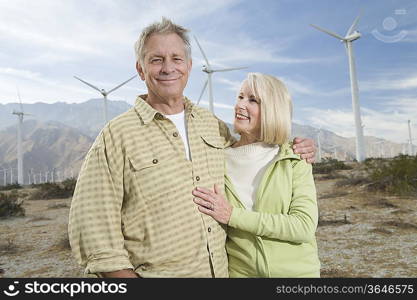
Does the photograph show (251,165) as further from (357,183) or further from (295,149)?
(357,183)

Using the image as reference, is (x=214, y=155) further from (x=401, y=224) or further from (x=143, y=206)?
(x=401, y=224)

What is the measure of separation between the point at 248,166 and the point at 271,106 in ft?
1.62

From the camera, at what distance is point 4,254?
961cm

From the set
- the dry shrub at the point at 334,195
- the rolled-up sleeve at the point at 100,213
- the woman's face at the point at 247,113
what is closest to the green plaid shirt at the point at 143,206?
the rolled-up sleeve at the point at 100,213

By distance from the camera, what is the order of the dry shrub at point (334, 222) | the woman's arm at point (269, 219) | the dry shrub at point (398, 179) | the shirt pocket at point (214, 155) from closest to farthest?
1. the woman's arm at point (269, 219)
2. the shirt pocket at point (214, 155)
3. the dry shrub at point (334, 222)
4. the dry shrub at point (398, 179)

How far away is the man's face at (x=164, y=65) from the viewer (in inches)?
115

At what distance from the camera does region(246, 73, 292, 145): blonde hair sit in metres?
3.11

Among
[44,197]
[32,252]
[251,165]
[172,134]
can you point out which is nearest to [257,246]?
[251,165]

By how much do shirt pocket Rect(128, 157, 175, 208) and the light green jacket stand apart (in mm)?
528

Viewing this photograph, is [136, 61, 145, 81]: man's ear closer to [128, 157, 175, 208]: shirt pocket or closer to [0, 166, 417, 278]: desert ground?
[128, 157, 175, 208]: shirt pocket

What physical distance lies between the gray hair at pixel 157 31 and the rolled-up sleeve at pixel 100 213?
2.38 feet

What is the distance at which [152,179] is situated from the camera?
2721mm

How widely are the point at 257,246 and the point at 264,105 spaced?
106 centimetres

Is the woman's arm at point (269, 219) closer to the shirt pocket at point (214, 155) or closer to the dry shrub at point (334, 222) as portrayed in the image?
the shirt pocket at point (214, 155)
